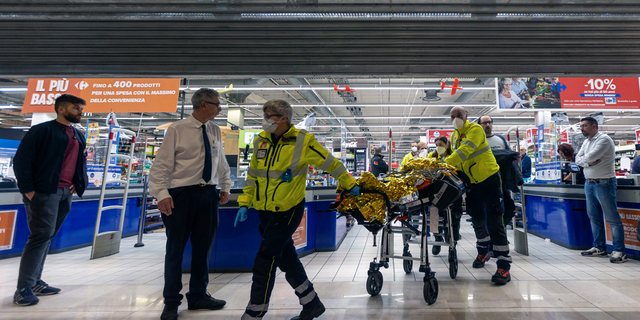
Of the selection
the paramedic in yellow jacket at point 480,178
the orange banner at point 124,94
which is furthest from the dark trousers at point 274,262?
the orange banner at point 124,94

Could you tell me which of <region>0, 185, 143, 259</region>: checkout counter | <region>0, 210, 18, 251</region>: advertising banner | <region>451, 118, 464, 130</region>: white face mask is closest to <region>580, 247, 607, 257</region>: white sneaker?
<region>451, 118, 464, 130</region>: white face mask

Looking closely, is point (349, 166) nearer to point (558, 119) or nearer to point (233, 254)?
point (558, 119)

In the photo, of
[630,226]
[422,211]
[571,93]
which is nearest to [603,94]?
[571,93]

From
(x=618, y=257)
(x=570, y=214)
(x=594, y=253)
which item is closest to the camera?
(x=618, y=257)

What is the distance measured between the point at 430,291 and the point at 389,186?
860mm

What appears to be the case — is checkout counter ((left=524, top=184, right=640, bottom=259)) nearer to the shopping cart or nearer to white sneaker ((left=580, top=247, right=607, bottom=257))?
white sneaker ((left=580, top=247, right=607, bottom=257))

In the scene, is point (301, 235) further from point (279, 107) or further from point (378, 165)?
point (378, 165)

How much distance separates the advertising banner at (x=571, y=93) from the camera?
7.74 metres

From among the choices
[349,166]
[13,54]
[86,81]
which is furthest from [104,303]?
[349,166]

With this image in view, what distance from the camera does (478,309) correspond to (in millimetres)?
2279

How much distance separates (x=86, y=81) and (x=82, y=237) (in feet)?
11.2

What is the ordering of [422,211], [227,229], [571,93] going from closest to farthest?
[422,211] → [227,229] → [571,93]

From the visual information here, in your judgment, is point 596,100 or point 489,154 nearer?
point 489,154

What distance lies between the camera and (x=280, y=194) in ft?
6.50
